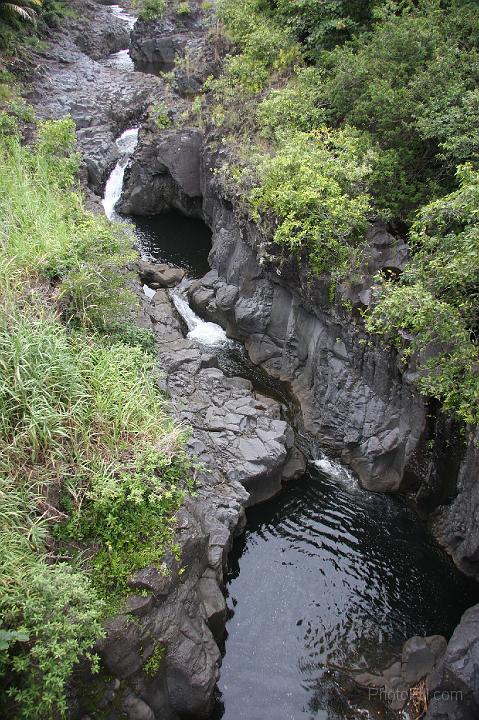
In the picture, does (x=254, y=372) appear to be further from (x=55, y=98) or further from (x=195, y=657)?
(x=55, y=98)

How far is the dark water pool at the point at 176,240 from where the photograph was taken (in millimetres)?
18797

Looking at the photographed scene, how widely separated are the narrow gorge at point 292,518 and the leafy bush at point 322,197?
1.77 ft

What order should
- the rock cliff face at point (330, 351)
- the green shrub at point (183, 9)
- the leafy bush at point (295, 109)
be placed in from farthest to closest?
1. the green shrub at point (183, 9)
2. the leafy bush at point (295, 109)
3. the rock cliff face at point (330, 351)

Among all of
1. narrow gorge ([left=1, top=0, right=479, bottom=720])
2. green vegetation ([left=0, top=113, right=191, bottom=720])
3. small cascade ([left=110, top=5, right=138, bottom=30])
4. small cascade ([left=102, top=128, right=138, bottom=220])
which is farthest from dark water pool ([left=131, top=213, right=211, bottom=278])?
small cascade ([left=110, top=5, right=138, bottom=30])

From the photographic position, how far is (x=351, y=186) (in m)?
11.9

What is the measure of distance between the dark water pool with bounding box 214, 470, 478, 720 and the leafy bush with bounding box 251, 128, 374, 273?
5267 mm

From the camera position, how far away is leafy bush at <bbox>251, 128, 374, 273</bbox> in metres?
11.4

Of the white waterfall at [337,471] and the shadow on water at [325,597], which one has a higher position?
the white waterfall at [337,471]

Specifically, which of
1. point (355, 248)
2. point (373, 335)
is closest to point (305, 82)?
point (355, 248)

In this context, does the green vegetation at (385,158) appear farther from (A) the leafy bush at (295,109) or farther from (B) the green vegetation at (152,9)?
(B) the green vegetation at (152,9)

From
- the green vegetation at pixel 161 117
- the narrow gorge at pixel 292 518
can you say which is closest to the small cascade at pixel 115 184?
the green vegetation at pixel 161 117

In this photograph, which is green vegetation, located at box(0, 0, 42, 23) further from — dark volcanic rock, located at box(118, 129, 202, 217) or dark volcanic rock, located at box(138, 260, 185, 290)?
dark volcanic rock, located at box(138, 260, 185, 290)

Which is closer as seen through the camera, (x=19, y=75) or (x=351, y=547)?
(x=351, y=547)

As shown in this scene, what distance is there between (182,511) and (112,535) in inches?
47.2
